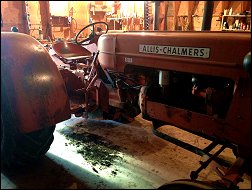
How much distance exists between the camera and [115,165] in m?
2.32

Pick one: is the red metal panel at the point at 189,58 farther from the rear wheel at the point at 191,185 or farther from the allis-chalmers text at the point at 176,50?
the rear wheel at the point at 191,185

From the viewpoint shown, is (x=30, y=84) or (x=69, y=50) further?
(x=69, y=50)

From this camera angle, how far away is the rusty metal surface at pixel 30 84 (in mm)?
1817

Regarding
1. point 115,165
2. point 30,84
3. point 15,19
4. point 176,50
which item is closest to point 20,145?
point 30,84

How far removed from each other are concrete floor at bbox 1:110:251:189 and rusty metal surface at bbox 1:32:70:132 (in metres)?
0.51

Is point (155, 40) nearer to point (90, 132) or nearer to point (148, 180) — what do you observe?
point (148, 180)

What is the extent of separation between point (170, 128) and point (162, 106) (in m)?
1.26

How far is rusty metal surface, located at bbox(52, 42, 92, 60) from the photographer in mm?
3655

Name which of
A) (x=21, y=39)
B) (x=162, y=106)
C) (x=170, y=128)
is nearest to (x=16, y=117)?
(x=21, y=39)

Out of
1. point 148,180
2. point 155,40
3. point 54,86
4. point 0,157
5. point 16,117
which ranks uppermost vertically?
point 155,40

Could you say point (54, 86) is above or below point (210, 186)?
above

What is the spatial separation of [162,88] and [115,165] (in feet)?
2.80

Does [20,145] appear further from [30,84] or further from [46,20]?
[46,20]

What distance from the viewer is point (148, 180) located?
83.3 inches
